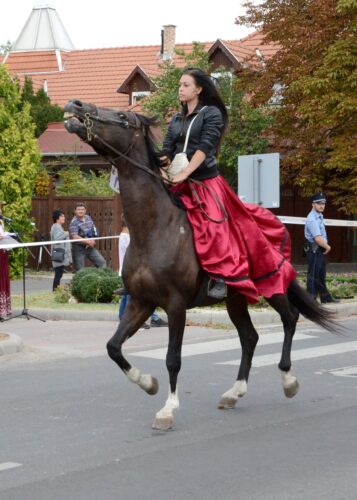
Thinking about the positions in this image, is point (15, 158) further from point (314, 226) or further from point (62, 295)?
point (314, 226)

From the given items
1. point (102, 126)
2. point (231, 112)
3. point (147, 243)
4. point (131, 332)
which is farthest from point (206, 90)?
point (231, 112)

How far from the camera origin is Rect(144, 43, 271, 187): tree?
33438mm

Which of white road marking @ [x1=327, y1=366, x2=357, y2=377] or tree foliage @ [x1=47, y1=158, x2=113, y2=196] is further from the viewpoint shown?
tree foliage @ [x1=47, y1=158, x2=113, y2=196]

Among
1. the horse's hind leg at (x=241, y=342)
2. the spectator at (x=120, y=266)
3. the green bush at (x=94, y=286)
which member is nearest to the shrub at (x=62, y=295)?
the green bush at (x=94, y=286)

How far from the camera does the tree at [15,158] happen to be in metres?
27.0

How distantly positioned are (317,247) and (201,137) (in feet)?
32.7

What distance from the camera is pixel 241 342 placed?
916 centimetres

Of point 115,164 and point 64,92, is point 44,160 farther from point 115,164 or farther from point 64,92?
point 115,164

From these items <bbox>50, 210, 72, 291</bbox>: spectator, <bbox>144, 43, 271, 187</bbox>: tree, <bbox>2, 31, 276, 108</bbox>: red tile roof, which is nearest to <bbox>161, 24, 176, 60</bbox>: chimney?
<bbox>2, 31, 276, 108</bbox>: red tile roof

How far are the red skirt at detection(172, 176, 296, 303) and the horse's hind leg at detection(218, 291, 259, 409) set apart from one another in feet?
0.88

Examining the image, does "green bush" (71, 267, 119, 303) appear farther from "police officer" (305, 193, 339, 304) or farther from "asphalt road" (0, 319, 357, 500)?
"asphalt road" (0, 319, 357, 500)

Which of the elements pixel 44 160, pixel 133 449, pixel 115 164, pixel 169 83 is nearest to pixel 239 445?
pixel 133 449

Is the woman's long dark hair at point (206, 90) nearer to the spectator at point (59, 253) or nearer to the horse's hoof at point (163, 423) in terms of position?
the horse's hoof at point (163, 423)

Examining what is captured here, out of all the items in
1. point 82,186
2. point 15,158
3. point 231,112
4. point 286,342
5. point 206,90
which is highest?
point 231,112
